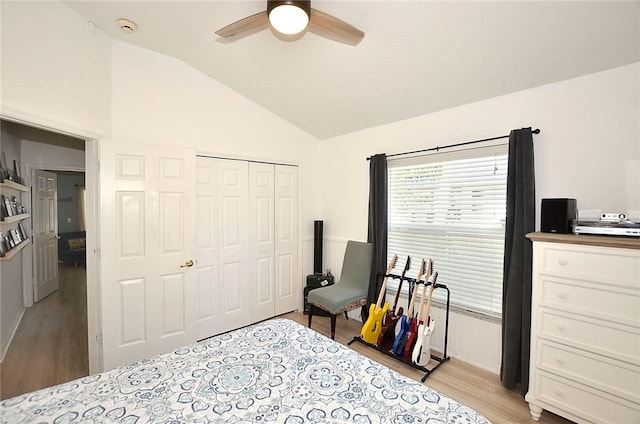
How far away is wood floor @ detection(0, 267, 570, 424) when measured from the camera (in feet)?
6.83

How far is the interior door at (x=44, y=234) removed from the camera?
4.21 m

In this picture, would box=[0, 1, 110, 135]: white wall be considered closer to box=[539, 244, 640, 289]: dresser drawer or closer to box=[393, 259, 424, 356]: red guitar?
box=[393, 259, 424, 356]: red guitar

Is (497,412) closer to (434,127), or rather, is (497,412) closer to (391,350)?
(391,350)

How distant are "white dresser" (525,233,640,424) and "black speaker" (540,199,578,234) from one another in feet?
0.31

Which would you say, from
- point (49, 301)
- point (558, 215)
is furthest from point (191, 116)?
point (49, 301)

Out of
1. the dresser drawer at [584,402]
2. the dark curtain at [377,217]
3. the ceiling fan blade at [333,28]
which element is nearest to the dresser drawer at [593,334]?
the dresser drawer at [584,402]

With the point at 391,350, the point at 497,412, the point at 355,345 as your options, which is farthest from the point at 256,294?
the point at 497,412

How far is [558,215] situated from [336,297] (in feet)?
6.60

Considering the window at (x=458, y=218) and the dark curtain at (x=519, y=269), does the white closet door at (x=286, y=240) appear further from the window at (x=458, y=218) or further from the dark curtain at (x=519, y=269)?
the dark curtain at (x=519, y=269)

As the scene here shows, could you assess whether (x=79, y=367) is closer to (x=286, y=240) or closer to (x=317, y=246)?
A: (x=286, y=240)

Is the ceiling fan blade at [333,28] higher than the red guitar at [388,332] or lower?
higher

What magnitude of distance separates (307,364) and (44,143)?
5.11 metres

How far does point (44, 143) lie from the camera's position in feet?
13.6

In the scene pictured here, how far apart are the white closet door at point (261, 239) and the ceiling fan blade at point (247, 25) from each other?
5.98 feet
